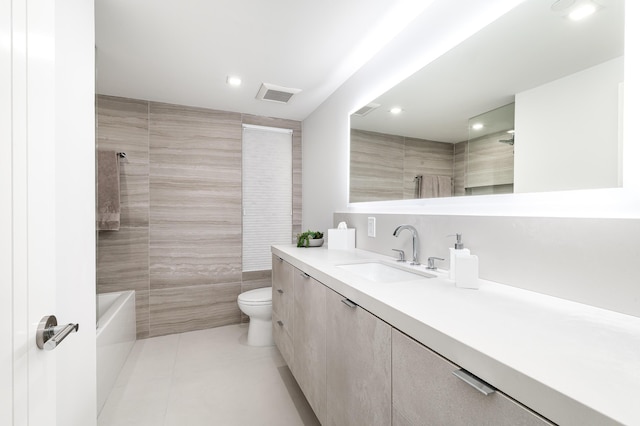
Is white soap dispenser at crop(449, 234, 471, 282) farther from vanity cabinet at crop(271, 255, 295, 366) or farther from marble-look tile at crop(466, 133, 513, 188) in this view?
vanity cabinet at crop(271, 255, 295, 366)

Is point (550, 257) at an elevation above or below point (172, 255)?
above

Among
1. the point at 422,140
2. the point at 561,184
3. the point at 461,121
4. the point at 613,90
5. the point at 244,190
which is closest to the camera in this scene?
the point at 613,90

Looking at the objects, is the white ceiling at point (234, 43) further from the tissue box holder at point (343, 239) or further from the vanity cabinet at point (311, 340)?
the vanity cabinet at point (311, 340)

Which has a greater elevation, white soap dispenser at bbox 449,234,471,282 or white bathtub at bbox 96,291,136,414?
white soap dispenser at bbox 449,234,471,282

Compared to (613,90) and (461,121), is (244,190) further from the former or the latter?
(613,90)

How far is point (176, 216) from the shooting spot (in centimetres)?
288

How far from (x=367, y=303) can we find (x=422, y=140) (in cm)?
109

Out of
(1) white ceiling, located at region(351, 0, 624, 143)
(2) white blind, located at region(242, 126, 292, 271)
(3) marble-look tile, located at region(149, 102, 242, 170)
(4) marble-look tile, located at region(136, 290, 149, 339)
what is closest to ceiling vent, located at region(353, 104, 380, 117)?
(1) white ceiling, located at region(351, 0, 624, 143)

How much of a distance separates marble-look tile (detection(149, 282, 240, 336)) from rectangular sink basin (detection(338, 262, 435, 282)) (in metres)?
1.85

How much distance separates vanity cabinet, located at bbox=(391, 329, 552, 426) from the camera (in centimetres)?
55

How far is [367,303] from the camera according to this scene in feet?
3.25

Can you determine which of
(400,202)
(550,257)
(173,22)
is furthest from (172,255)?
(550,257)

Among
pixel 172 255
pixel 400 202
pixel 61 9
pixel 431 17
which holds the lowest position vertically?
pixel 172 255

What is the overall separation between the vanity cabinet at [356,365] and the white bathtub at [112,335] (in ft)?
4.94
